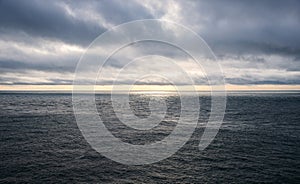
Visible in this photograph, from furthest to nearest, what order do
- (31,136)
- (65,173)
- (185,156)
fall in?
(31,136) → (185,156) → (65,173)

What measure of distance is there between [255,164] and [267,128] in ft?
95.7

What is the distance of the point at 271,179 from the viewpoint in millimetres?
26906

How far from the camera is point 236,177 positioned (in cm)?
2762

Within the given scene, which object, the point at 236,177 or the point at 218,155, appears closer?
the point at 236,177

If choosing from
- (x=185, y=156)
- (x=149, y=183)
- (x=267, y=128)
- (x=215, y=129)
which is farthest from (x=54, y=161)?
(x=267, y=128)

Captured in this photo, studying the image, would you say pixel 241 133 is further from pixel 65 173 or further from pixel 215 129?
pixel 65 173

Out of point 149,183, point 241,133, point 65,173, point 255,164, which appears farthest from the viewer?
point 241,133

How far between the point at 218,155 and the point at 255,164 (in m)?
5.50

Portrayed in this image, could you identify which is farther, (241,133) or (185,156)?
(241,133)

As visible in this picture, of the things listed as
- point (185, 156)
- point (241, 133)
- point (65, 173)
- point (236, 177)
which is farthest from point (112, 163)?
point (241, 133)

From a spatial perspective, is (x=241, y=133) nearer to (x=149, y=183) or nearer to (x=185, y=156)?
(x=185, y=156)

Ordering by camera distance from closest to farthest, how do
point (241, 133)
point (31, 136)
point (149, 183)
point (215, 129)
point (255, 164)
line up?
1. point (149, 183)
2. point (255, 164)
3. point (31, 136)
4. point (241, 133)
5. point (215, 129)

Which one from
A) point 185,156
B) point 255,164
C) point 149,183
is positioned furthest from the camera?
point 185,156

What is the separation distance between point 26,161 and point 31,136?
16.9 m
